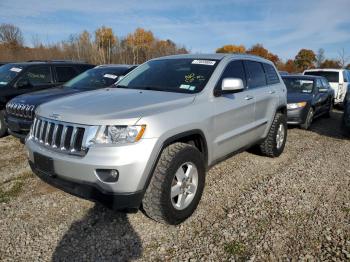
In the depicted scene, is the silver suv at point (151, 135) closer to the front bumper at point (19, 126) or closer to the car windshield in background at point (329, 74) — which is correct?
the front bumper at point (19, 126)

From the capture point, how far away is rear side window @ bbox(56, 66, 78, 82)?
7.60m

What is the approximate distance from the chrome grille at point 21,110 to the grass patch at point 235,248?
Result: 3.96 metres

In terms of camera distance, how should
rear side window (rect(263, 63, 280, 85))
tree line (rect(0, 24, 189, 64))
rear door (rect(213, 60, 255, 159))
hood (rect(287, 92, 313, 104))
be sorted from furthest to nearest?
1. tree line (rect(0, 24, 189, 64))
2. hood (rect(287, 92, 313, 104))
3. rear side window (rect(263, 63, 280, 85))
4. rear door (rect(213, 60, 255, 159))

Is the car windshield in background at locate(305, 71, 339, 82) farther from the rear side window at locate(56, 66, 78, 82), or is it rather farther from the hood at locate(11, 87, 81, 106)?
the hood at locate(11, 87, 81, 106)

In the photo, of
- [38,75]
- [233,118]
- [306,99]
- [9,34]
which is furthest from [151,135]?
[9,34]

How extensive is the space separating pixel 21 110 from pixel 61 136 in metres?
3.01

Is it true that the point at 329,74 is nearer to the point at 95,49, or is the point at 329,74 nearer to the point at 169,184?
the point at 169,184

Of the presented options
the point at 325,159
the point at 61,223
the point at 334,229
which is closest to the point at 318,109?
→ the point at 325,159

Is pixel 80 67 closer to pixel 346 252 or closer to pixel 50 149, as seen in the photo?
pixel 50 149

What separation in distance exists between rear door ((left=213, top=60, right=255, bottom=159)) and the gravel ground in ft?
2.07

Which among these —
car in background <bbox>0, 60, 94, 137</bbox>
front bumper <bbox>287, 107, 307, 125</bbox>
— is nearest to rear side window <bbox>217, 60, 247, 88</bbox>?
front bumper <bbox>287, 107, 307, 125</bbox>

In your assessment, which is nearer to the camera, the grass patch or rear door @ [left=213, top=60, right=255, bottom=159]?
the grass patch

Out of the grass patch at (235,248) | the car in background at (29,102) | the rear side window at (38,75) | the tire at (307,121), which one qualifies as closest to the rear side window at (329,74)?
the tire at (307,121)

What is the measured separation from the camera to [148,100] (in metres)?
3.28
